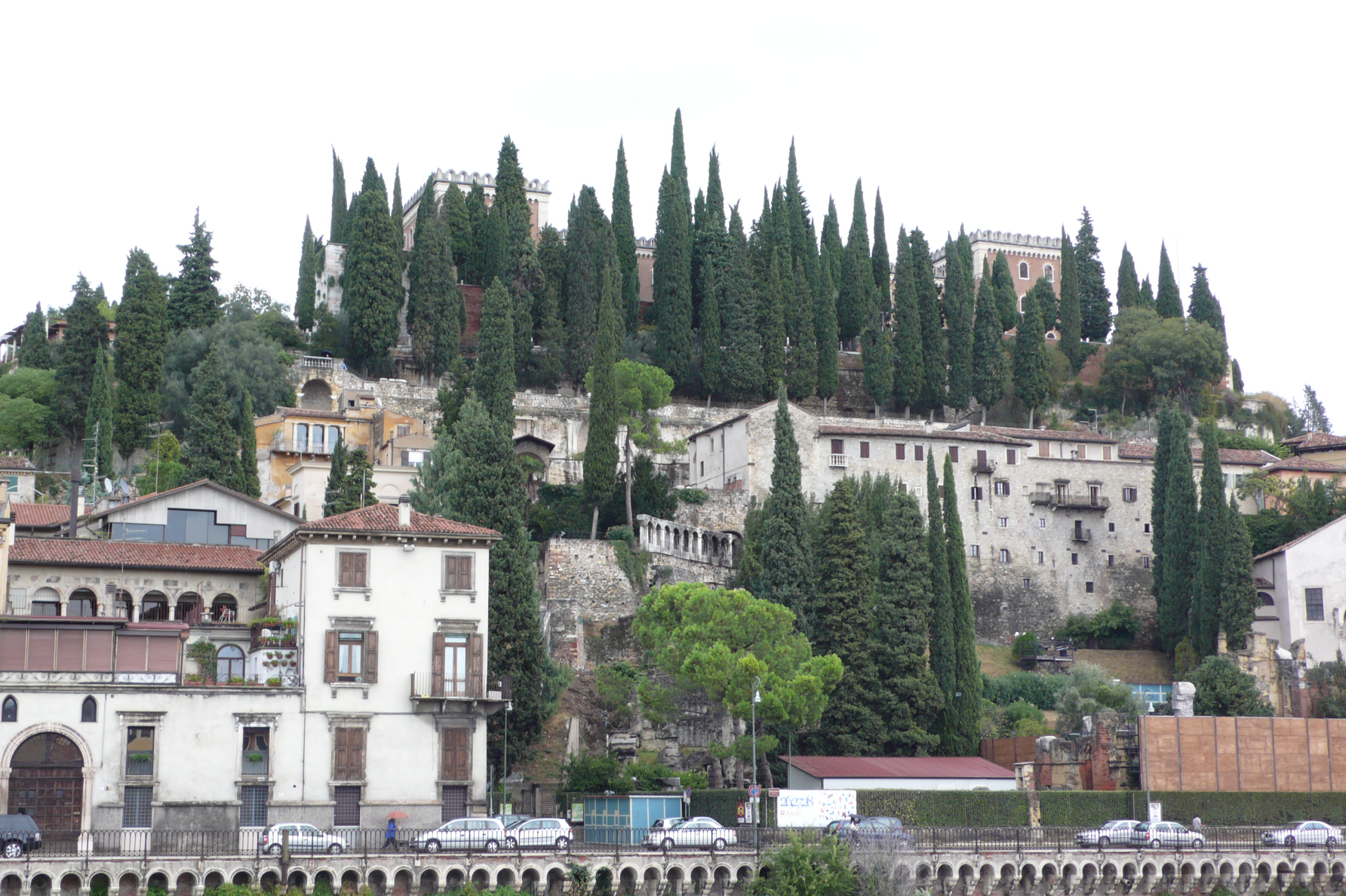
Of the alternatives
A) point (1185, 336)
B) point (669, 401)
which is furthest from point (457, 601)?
point (1185, 336)

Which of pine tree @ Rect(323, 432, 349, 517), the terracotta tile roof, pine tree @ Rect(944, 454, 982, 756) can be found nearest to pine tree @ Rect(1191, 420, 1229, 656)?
pine tree @ Rect(944, 454, 982, 756)

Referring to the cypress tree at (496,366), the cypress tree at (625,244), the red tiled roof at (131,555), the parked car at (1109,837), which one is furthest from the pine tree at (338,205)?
the parked car at (1109,837)

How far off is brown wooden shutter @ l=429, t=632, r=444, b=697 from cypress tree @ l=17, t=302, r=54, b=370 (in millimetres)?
46839

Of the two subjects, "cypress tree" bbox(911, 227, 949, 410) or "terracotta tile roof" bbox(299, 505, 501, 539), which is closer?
"terracotta tile roof" bbox(299, 505, 501, 539)

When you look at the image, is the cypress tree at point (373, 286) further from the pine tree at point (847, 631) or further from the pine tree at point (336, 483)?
the pine tree at point (847, 631)

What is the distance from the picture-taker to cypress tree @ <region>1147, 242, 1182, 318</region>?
11044 centimetres

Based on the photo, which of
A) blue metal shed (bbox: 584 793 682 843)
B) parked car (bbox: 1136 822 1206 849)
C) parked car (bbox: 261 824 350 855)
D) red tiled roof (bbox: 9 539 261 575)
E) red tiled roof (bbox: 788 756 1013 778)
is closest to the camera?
parked car (bbox: 261 824 350 855)

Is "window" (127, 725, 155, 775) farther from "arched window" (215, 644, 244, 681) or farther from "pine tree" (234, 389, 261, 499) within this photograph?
"pine tree" (234, 389, 261, 499)

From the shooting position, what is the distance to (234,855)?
4119 cm

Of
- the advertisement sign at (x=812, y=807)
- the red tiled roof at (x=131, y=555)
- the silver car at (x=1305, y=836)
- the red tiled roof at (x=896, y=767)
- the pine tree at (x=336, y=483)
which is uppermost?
the pine tree at (x=336, y=483)

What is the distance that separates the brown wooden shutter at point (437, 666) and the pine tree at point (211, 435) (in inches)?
885

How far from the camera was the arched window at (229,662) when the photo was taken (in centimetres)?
5141

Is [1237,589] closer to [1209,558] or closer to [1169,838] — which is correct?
[1209,558]

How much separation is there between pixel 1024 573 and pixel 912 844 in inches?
1529
